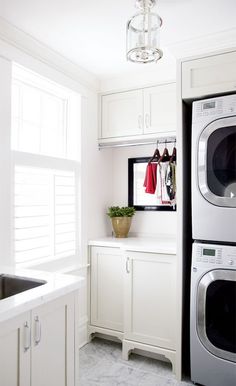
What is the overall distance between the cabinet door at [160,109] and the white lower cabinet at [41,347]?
1700 mm

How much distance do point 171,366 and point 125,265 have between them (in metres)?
0.87

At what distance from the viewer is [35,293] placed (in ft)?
A: 4.94

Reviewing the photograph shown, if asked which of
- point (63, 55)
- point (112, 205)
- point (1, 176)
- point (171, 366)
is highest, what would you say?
point (63, 55)

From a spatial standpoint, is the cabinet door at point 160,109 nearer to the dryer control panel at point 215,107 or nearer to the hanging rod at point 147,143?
the hanging rod at point 147,143

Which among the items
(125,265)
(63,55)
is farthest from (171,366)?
(63,55)

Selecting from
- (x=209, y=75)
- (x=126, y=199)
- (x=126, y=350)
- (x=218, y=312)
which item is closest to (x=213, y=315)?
(x=218, y=312)

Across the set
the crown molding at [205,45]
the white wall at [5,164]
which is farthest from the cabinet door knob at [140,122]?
the white wall at [5,164]

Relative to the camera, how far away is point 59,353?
162 centimetres

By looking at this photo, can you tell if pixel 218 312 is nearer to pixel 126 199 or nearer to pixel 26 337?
pixel 26 337

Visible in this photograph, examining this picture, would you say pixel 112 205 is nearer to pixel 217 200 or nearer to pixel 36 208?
pixel 36 208

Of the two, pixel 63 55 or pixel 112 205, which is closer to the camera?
pixel 63 55

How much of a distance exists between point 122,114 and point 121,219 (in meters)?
1.02

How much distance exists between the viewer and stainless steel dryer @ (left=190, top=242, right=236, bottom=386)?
207 centimetres

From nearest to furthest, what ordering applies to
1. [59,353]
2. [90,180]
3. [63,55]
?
1. [59,353]
2. [63,55]
3. [90,180]
